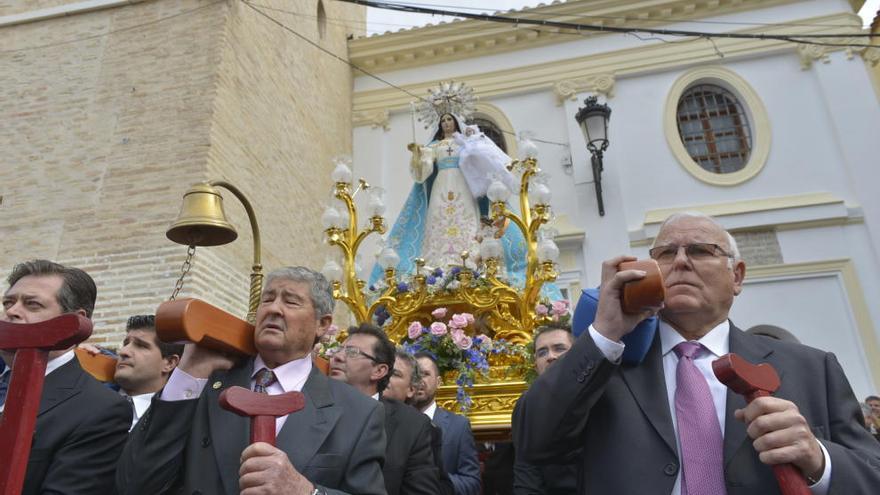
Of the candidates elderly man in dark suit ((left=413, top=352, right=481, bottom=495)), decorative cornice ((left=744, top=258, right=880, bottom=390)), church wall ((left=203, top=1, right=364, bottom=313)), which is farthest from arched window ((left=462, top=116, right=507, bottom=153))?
elderly man in dark suit ((left=413, top=352, right=481, bottom=495))

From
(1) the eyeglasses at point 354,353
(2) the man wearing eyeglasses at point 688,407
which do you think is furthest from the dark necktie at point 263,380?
(1) the eyeglasses at point 354,353

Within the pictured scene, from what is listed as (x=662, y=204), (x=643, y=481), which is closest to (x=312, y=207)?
(x=662, y=204)

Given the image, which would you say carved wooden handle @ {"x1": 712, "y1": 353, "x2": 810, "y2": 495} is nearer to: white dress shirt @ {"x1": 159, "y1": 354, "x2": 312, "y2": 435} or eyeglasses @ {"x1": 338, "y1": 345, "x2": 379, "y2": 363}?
white dress shirt @ {"x1": 159, "y1": 354, "x2": 312, "y2": 435}

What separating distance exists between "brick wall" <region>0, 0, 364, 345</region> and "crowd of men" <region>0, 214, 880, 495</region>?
3.91m

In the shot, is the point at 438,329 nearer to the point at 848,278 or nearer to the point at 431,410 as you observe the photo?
the point at 431,410

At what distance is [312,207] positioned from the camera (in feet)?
30.8

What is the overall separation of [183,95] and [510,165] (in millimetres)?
3868

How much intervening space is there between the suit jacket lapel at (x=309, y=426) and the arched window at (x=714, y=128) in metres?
9.62

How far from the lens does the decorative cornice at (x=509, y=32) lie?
426 inches

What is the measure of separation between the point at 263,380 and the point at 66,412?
0.65m

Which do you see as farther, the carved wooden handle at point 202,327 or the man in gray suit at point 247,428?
the man in gray suit at point 247,428

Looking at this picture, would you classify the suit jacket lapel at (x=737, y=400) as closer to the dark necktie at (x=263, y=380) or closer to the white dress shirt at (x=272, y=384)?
the white dress shirt at (x=272, y=384)

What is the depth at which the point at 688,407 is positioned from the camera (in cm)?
155

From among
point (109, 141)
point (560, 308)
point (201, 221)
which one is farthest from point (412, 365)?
point (109, 141)
